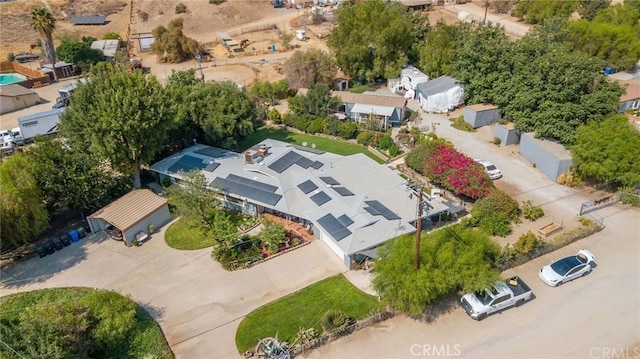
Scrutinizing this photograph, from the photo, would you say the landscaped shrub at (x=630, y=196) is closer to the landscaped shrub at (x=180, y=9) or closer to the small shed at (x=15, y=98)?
the small shed at (x=15, y=98)

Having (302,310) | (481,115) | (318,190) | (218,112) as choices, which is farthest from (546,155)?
(218,112)

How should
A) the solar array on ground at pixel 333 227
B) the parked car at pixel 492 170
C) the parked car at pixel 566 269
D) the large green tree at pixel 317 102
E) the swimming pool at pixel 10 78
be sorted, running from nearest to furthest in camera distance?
the parked car at pixel 566 269, the solar array on ground at pixel 333 227, the parked car at pixel 492 170, the large green tree at pixel 317 102, the swimming pool at pixel 10 78

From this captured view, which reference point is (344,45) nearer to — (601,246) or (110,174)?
(110,174)

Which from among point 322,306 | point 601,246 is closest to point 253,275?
point 322,306

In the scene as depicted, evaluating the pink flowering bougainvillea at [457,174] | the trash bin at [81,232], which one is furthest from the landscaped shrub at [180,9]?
the pink flowering bougainvillea at [457,174]

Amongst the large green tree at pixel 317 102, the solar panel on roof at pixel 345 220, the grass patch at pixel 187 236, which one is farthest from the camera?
the large green tree at pixel 317 102
